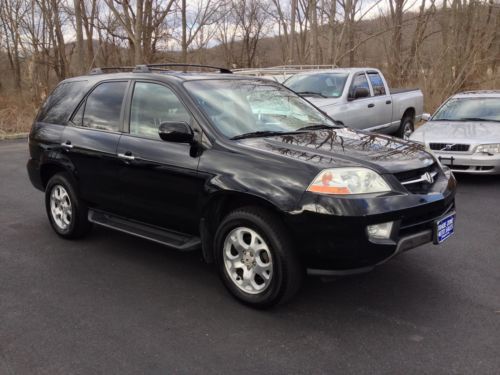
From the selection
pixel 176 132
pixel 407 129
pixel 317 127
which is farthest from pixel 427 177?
pixel 407 129

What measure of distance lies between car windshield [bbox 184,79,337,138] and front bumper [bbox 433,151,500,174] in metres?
3.30

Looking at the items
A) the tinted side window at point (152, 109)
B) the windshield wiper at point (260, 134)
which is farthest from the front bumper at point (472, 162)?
the tinted side window at point (152, 109)

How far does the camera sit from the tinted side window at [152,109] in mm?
4090

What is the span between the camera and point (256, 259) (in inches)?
137

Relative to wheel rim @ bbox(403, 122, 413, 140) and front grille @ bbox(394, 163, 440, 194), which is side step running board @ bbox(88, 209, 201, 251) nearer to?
front grille @ bbox(394, 163, 440, 194)

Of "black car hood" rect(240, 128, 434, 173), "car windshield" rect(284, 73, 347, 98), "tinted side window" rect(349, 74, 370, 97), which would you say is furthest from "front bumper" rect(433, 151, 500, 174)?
"black car hood" rect(240, 128, 434, 173)

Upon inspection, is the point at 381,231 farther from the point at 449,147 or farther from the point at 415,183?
the point at 449,147

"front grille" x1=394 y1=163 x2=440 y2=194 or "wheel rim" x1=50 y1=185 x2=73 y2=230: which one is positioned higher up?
"front grille" x1=394 y1=163 x2=440 y2=194

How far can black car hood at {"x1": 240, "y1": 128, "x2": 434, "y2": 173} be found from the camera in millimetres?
3402

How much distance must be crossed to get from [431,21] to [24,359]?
66.8 feet

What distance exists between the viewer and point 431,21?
64.4 feet

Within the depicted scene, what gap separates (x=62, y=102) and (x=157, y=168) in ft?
6.30

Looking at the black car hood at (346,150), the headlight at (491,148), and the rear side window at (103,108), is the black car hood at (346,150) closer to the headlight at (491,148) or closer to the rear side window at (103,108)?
the rear side window at (103,108)

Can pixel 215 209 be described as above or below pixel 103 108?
below
